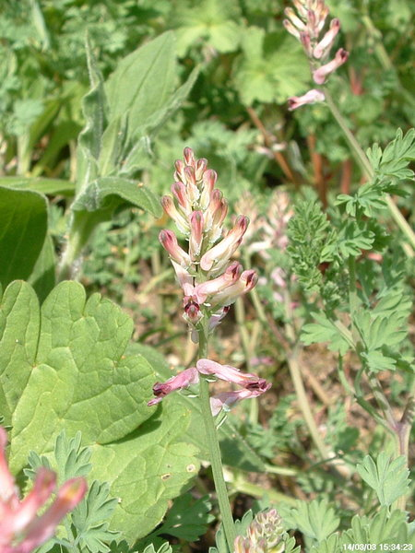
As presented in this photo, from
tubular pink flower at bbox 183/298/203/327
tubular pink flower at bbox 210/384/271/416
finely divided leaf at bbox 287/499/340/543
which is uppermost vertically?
tubular pink flower at bbox 183/298/203/327

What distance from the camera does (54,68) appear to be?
3420 millimetres

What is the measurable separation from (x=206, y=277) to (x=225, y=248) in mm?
79

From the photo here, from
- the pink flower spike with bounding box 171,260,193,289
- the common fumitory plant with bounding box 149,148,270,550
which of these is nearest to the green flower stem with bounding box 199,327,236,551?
the common fumitory plant with bounding box 149,148,270,550

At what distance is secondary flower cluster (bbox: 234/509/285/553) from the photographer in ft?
4.36

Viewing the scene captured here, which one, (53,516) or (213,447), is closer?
(53,516)

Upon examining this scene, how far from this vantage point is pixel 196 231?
1.33 metres

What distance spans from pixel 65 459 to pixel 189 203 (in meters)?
0.60

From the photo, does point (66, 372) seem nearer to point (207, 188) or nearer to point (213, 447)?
point (213, 447)

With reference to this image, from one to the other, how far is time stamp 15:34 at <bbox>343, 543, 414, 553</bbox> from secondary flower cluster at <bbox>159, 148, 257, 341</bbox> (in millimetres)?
516

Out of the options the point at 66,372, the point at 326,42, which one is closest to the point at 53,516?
the point at 66,372

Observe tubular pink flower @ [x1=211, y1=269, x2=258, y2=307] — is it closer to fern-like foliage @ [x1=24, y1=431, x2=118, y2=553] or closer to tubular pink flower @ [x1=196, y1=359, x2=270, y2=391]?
tubular pink flower @ [x1=196, y1=359, x2=270, y2=391]

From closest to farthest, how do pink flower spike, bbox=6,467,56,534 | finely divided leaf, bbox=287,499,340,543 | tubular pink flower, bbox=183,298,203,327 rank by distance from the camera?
pink flower spike, bbox=6,467,56,534 → tubular pink flower, bbox=183,298,203,327 → finely divided leaf, bbox=287,499,340,543

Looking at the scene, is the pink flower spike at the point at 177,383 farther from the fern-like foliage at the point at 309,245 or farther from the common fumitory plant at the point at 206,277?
the fern-like foliage at the point at 309,245

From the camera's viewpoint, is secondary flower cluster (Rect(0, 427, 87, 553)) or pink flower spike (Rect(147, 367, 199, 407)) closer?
secondary flower cluster (Rect(0, 427, 87, 553))
